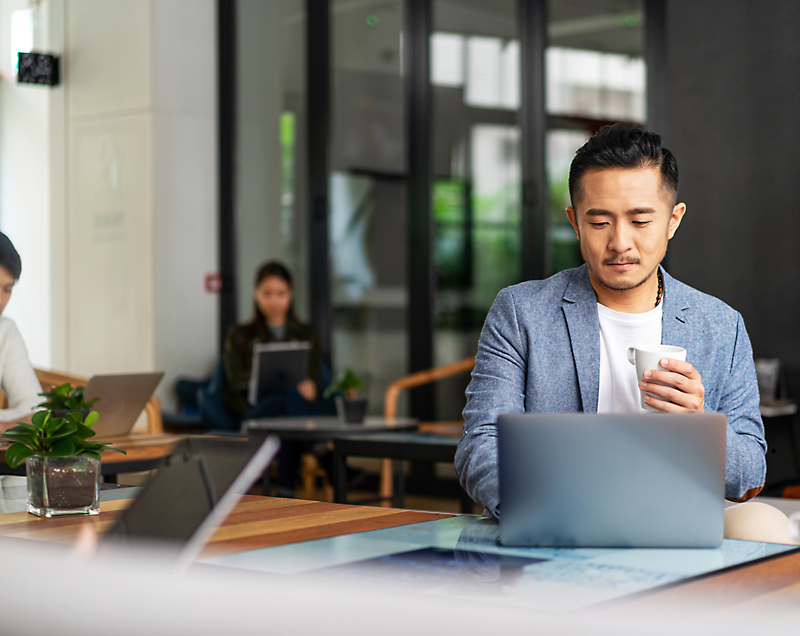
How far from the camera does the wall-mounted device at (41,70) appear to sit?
6239mm

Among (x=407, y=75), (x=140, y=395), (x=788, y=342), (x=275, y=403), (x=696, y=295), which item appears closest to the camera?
(x=696, y=295)

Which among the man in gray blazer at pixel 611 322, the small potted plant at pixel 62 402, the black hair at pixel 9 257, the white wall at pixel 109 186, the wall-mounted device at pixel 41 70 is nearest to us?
the man in gray blazer at pixel 611 322

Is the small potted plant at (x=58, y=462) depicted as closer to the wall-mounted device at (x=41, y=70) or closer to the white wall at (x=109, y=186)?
the wall-mounted device at (x=41, y=70)

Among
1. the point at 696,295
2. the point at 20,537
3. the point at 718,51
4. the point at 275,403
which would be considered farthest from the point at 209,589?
the point at 718,51

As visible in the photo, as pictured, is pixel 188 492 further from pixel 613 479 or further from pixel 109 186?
pixel 109 186

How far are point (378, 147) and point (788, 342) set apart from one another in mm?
2927

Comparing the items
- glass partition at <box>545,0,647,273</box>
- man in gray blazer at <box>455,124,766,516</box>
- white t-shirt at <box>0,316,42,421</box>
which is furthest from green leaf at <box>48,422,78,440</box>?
glass partition at <box>545,0,647,273</box>

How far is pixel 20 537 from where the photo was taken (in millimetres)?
1421

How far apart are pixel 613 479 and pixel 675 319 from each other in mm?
787

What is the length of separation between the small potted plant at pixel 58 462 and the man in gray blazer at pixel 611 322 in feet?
2.17

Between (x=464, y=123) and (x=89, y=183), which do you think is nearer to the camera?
(x=464, y=123)

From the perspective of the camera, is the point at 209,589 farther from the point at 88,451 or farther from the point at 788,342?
the point at 788,342

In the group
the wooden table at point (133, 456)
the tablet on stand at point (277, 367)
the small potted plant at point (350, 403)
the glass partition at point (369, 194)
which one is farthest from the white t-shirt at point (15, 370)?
the glass partition at point (369, 194)

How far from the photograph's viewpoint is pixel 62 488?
5.41 ft
